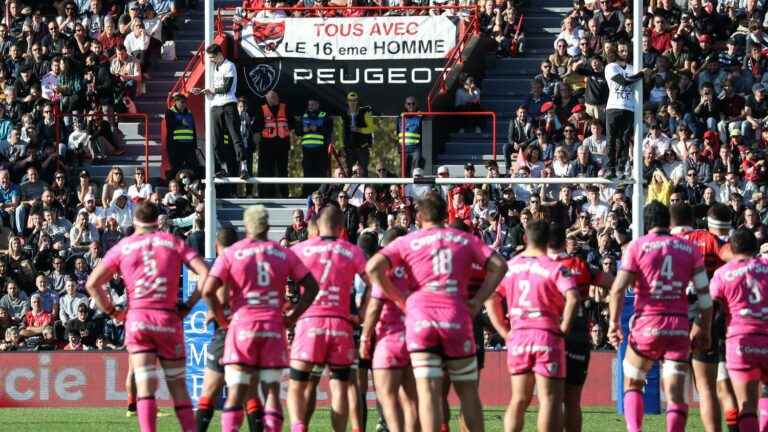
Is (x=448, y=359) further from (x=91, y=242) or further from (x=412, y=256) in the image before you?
(x=91, y=242)

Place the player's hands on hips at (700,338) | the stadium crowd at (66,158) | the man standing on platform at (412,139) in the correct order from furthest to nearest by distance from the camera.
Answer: the man standing on platform at (412,139), the stadium crowd at (66,158), the player's hands on hips at (700,338)

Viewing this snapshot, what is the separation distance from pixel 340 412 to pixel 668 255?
308 centimetres

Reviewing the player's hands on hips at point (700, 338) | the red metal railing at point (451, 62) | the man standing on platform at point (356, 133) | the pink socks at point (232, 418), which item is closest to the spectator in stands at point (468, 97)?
the red metal railing at point (451, 62)

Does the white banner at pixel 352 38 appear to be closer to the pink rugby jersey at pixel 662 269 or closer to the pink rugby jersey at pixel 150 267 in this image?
the pink rugby jersey at pixel 662 269

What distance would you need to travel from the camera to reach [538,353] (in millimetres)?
14250

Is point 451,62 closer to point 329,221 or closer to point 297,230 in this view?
point 297,230

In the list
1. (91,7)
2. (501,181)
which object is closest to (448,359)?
(501,181)

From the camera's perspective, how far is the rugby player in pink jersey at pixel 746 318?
14.8 m

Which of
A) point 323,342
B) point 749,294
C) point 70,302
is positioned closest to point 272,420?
point 323,342

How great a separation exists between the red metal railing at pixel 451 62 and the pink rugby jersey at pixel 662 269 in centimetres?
1353

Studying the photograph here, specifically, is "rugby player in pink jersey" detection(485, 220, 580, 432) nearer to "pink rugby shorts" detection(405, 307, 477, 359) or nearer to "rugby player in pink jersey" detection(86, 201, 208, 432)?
"pink rugby shorts" detection(405, 307, 477, 359)

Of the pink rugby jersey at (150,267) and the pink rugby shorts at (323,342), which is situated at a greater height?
the pink rugby jersey at (150,267)

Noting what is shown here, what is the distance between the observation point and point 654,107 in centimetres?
2689

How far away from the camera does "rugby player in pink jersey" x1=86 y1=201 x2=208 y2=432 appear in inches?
569
